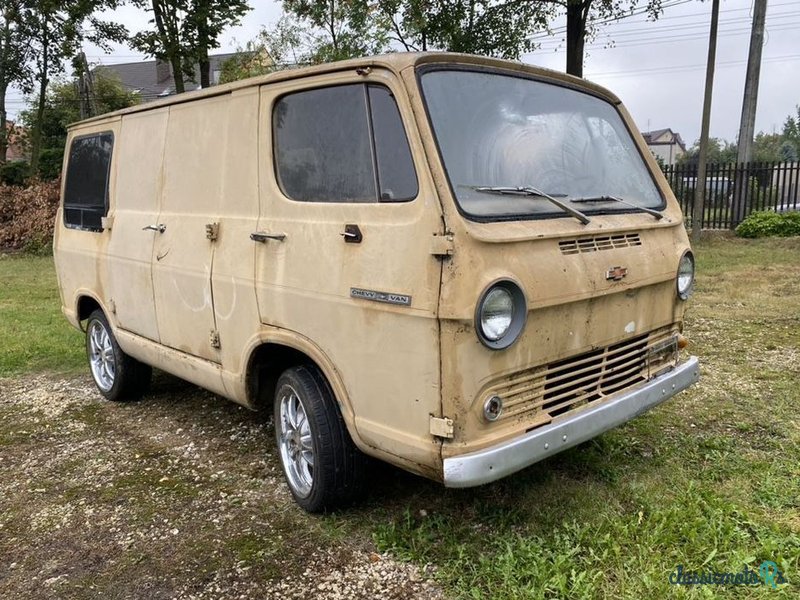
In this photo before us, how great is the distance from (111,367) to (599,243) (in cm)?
417

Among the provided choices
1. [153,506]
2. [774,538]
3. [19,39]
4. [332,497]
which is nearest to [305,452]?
[332,497]

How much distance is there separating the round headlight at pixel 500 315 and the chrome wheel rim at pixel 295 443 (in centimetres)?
123

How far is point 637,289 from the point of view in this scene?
335 cm

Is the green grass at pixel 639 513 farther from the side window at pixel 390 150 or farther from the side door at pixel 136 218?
the side door at pixel 136 218

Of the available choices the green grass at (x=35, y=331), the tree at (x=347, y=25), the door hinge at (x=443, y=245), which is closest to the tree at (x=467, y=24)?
the tree at (x=347, y=25)

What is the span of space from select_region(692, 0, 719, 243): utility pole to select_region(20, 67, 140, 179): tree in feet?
80.1

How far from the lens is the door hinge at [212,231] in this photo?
3.84 m

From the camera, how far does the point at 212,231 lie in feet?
12.6

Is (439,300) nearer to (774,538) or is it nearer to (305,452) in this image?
(305,452)

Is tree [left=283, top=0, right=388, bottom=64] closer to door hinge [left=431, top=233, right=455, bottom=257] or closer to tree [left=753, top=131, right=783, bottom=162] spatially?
door hinge [left=431, top=233, right=455, bottom=257]

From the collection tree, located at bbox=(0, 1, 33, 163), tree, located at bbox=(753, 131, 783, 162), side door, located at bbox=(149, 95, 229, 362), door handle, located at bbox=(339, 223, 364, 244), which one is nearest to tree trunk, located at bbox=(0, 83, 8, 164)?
tree, located at bbox=(0, 1, 33, 163)

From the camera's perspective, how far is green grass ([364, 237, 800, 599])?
2.86 m

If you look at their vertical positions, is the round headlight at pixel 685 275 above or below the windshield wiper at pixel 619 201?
below

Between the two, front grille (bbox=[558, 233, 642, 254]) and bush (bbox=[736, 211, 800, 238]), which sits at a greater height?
front grille (bbox=[558, 233, 642, 254])
